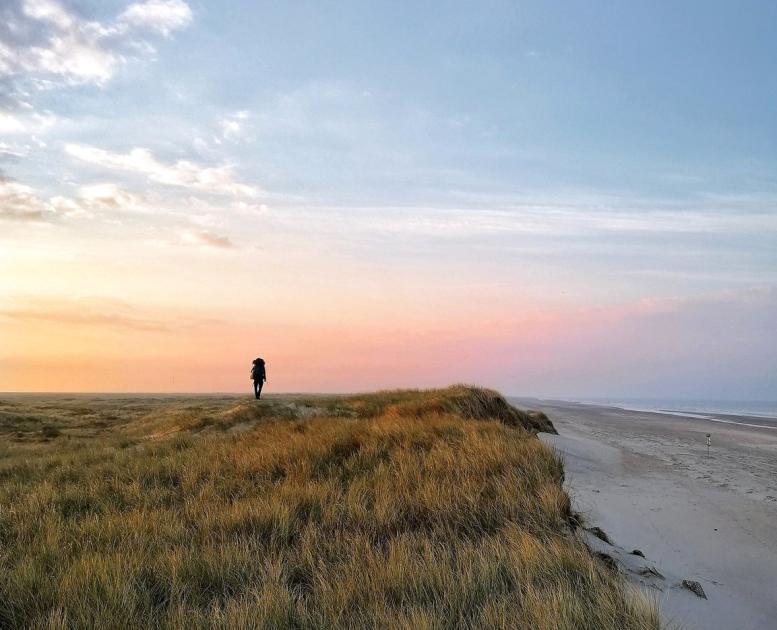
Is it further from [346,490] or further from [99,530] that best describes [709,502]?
[99,530]

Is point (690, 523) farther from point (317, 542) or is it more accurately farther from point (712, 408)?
point (712, 408)

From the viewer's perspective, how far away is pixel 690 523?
317 inches

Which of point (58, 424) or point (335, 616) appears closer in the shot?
point (335, 616)

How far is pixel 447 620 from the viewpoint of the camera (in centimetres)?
350

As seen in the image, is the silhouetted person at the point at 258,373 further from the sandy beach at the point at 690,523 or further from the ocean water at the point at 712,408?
the ocean water at the point at 712,408

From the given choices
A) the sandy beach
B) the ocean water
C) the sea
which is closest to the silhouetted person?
the sandy beach

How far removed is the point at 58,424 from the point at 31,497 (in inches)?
897

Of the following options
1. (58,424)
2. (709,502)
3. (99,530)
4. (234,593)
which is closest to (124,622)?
(234,593)

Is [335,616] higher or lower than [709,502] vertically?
higher

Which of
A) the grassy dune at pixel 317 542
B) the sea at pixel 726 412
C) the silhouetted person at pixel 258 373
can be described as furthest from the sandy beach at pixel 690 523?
the sea at pixel 726 412

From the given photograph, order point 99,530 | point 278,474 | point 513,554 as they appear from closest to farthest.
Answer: point 513,554 < point 99,530 < point 278,474

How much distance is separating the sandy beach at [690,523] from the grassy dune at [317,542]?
98cm

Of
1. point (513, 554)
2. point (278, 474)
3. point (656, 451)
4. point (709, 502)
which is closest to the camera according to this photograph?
point (513, 554)

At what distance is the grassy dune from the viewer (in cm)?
364
